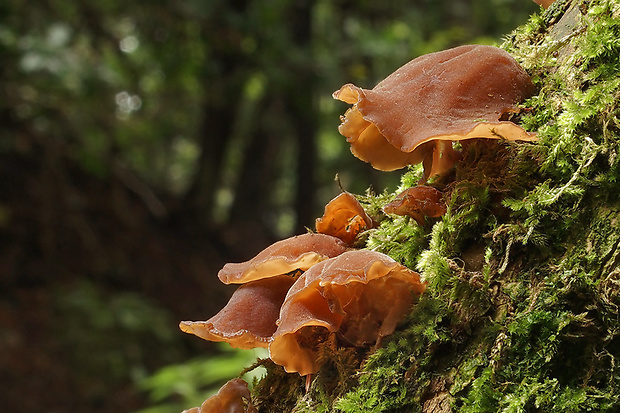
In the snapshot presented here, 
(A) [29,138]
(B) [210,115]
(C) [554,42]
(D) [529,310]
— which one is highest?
(B) [210,115]

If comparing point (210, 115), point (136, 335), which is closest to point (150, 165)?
point (210, 115)

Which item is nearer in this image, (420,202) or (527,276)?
(527,276)

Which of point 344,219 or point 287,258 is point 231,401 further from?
point 344,219

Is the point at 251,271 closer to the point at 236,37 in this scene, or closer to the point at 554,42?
the point at 554,42

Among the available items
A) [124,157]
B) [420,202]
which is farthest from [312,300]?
[124,157]

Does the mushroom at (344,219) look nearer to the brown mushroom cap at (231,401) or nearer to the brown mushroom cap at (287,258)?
the brown mushroom cap at (287,258)

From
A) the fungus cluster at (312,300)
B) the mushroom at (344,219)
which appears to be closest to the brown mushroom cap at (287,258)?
the fungus cluster at (312,300)

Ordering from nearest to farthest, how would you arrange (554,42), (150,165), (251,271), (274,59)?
1. (251,271)
2. (554,42)
3. (274,59)
4. (150,165)
